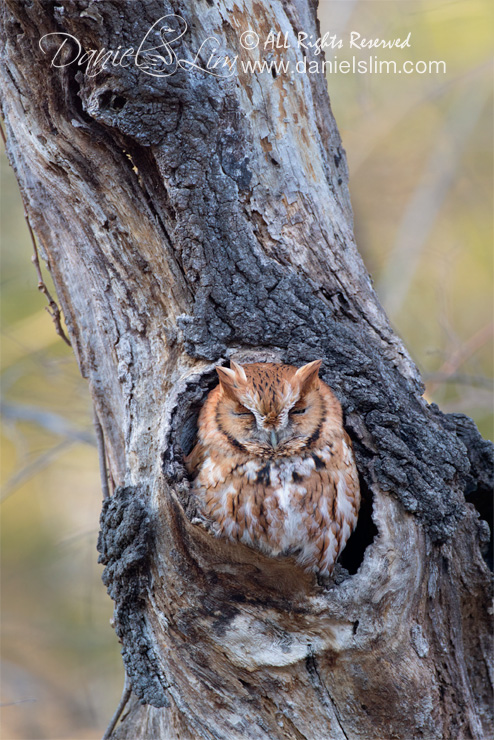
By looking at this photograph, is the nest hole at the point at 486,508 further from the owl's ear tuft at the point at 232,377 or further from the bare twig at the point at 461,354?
the bare twig at the point at 461,354

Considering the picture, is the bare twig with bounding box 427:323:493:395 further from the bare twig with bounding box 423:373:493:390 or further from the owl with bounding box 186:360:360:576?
the owl with bounding box 186:360:360:576

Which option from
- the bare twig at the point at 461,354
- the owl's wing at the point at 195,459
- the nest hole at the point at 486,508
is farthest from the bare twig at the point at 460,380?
the owl's wing at the point at 195,459

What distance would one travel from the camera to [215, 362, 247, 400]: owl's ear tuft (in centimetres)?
210

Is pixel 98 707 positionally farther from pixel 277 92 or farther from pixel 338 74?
pixel 338 74

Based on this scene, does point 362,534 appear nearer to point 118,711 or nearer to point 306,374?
point 306,374

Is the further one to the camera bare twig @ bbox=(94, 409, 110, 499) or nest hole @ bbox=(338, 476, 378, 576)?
bare twig @ bbox=(94, 409, 110, 499)

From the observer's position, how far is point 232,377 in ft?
6.92

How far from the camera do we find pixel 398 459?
2148 millimetres

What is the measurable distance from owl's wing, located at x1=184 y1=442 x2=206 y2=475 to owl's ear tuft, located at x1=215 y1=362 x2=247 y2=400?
0.78 ft

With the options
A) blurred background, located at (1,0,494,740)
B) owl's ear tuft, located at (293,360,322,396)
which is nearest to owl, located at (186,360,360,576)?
owl's ear tuft, located at (293,360,322,396)

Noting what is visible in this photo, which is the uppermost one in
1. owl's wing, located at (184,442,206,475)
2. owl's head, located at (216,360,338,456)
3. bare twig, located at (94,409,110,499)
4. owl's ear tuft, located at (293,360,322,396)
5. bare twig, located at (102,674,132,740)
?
owl's ear tuft, located at (293,360,322,396)

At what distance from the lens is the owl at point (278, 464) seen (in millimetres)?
2086

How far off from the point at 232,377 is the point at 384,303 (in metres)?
2.51

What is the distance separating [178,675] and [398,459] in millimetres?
1028
